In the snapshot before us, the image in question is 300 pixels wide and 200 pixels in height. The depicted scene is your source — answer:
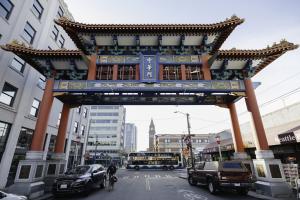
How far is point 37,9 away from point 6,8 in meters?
3.96

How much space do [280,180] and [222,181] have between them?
3279 millimetres

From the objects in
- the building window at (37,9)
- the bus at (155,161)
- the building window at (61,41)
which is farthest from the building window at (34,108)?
the bus at (155,161)

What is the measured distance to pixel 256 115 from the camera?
1121 centimetres

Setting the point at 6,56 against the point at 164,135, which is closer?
the point at 6,56

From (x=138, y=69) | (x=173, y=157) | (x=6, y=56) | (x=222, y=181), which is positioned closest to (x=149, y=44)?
(x=138, y=69)

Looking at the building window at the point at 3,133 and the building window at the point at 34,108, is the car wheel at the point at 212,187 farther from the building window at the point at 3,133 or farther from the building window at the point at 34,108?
the building window at the point at 34,108

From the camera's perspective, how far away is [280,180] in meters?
9.46

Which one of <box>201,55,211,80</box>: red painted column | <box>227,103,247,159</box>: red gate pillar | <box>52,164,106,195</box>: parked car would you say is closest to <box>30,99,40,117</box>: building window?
<box>52,164,106,195</box>: parked car

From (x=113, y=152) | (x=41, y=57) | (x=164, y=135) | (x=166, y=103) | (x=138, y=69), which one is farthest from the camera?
(x=164, y=135)

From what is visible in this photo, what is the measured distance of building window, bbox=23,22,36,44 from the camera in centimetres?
1571

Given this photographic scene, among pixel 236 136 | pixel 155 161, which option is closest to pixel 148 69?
pixel 236 136

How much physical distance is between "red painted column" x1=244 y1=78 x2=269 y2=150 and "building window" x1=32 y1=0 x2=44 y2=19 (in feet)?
65.7

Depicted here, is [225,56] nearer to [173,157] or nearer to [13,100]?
[13,100]

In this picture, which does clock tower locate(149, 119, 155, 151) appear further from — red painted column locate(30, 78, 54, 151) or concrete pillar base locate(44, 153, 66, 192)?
red painted column locate(30, 78, 54, 151)
